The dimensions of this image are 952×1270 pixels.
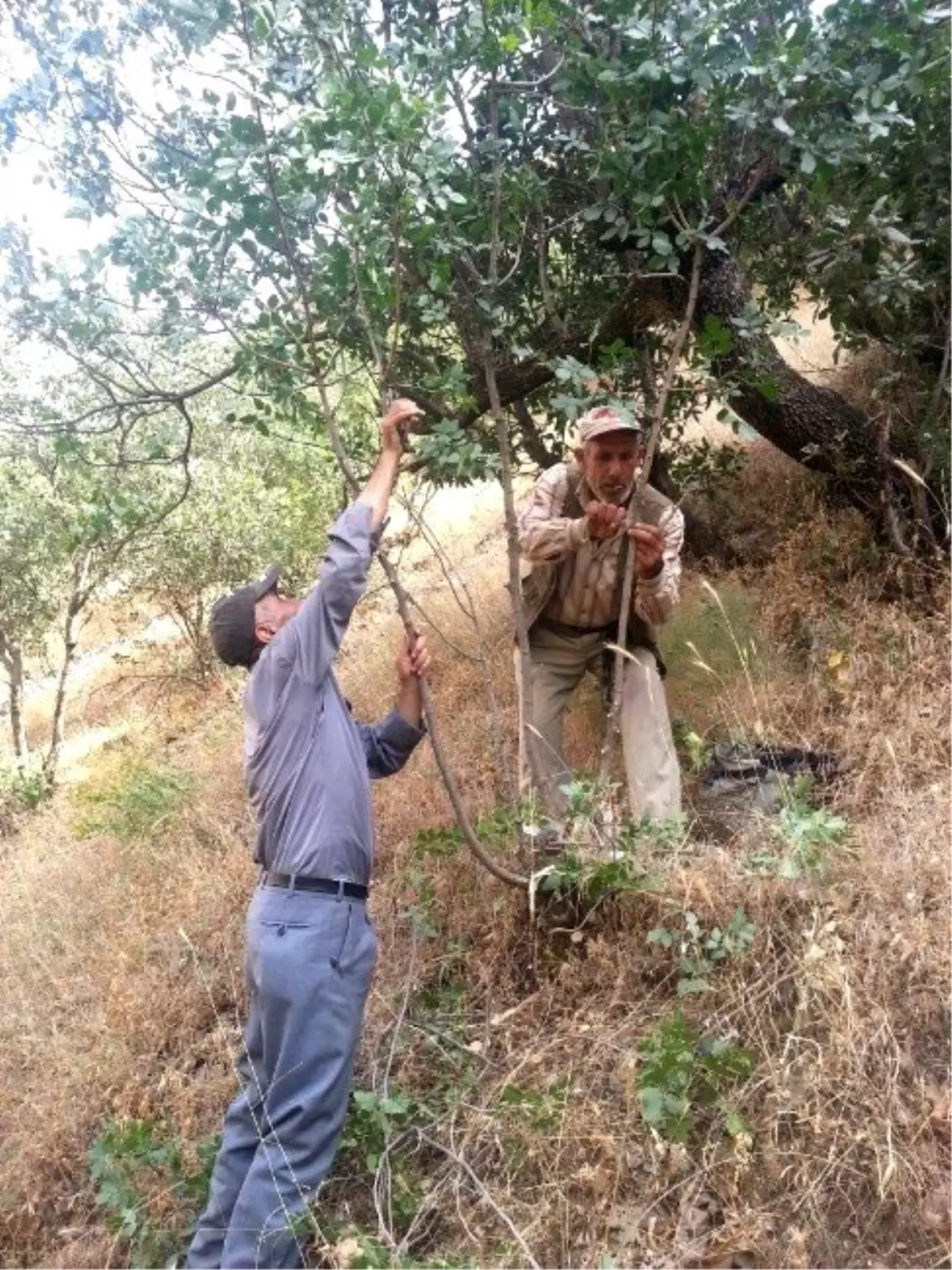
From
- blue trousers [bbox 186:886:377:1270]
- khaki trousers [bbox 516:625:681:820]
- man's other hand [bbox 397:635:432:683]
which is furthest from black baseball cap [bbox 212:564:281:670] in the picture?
khaki trousers [bbox 516:625:681:820]

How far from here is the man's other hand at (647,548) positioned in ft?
11.4

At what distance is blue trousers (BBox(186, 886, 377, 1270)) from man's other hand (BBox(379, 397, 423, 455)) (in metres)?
1.33

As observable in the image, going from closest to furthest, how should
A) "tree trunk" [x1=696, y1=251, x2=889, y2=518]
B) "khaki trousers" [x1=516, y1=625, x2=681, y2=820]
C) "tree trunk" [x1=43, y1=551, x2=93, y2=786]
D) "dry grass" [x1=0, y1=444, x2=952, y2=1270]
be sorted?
"dry grass" [x1=0, y1=444, x2=952, y2=1270]
"khaki trousers" [x1=516, y1=625, x2=681, y2=820]
"tree trunk" [x1=696, y1=251, x2=889, y2=518]
"tree trunk" [x1=43, y1=551, x2=93, y2=786]

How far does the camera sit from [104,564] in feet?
35.0

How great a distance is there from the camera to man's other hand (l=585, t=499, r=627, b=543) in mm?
3488

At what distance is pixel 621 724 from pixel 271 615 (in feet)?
5.01

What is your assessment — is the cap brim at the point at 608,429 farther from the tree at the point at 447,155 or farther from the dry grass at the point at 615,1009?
the dry grass at the point at 615,1009

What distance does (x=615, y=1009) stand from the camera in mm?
3189

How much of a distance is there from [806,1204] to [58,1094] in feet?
9.61

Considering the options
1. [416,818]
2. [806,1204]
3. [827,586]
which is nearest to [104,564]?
[416,818]

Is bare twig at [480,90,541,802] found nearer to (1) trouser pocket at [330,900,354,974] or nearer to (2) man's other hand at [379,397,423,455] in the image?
(2) man's other hand at [379,397,423,455]

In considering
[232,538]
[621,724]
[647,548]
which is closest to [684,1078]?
[621,724]

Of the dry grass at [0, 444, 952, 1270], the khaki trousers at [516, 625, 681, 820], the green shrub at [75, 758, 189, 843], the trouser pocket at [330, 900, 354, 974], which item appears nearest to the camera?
the dry grass at [0, 444, 952, 1270]

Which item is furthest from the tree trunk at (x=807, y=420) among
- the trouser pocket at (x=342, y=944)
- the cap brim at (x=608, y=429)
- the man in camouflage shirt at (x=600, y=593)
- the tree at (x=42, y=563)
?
the tree at (x=42, y=563)
